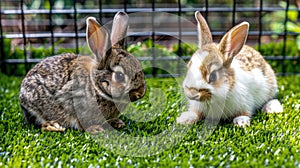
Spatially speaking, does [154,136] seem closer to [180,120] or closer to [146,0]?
[180,120]

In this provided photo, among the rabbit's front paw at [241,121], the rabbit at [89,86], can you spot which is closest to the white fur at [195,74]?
the rabbit at [89,86]

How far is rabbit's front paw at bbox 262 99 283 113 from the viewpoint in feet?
8.61

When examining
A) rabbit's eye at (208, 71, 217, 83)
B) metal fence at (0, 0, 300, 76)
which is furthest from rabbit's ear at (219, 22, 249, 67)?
metal fence at (0, 0, 300, 76)

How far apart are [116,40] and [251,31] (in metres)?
1.47

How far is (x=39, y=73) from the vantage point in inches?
96.1

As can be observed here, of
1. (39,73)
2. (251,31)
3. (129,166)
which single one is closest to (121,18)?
(39,73)

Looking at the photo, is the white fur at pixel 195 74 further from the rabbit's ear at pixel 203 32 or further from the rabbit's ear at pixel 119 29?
the rabbit's ear at pixel 119 29

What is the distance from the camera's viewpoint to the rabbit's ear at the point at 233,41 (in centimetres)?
229

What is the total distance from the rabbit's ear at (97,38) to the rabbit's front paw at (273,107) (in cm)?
102

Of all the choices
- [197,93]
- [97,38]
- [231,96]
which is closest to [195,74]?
[197,93]

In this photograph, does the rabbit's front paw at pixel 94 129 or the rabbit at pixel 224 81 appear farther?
the rabbit's front paw at pixel 94 129

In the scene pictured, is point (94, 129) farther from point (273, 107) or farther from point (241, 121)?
point (273, 107)

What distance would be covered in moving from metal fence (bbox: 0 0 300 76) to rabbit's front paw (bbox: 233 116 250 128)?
850 millimetres

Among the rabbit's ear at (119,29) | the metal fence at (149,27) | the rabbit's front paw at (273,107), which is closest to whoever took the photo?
the rabbit's ear at (119,29)
